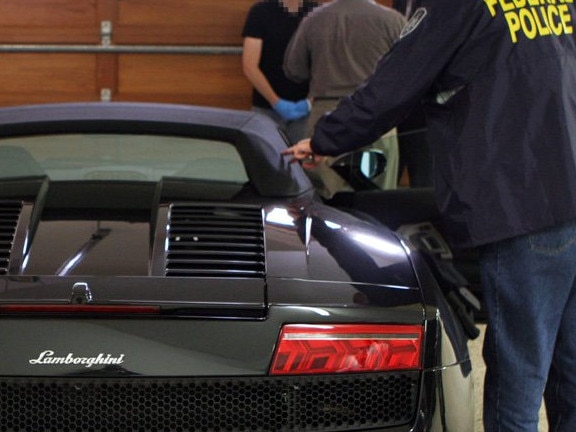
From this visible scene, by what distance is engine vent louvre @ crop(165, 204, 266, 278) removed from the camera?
1.94 metres

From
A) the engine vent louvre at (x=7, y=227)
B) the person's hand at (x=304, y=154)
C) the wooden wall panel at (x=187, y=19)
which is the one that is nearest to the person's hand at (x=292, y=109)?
the wooden wall panel at (x=187, y=19)

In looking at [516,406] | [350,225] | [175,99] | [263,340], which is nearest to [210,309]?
[263,340]

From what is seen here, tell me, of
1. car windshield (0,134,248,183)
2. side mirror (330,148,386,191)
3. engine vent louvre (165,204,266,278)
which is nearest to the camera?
engine vent louvre (165,204,266,278)

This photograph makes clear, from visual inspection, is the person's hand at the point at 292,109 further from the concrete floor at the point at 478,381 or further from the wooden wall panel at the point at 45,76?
the concrete floor at the point at 478,381

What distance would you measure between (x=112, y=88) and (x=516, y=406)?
5170mm

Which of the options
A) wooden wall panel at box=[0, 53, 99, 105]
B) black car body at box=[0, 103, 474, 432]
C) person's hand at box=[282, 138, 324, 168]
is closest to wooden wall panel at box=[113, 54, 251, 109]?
wooden wall panel at box=[0, 53, 99, 105]

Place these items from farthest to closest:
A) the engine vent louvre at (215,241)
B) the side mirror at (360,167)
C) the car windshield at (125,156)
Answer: the side mirror at (360,167)
the car windshield at (125,156)
the engine vent louvre at (215,241)

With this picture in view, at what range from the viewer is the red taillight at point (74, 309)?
174cm

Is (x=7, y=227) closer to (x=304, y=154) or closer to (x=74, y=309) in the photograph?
(x=74, y=309)

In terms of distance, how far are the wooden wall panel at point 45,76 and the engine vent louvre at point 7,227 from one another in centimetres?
480

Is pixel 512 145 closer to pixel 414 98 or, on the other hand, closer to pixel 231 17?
pixel 414 98

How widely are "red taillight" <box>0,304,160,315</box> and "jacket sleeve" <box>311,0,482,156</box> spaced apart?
2.58ft

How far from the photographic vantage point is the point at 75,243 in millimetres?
2070

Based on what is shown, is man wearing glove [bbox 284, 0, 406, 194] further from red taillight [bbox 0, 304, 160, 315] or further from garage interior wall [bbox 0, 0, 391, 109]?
red taillight [bbox 0, 304, 160, 315]
